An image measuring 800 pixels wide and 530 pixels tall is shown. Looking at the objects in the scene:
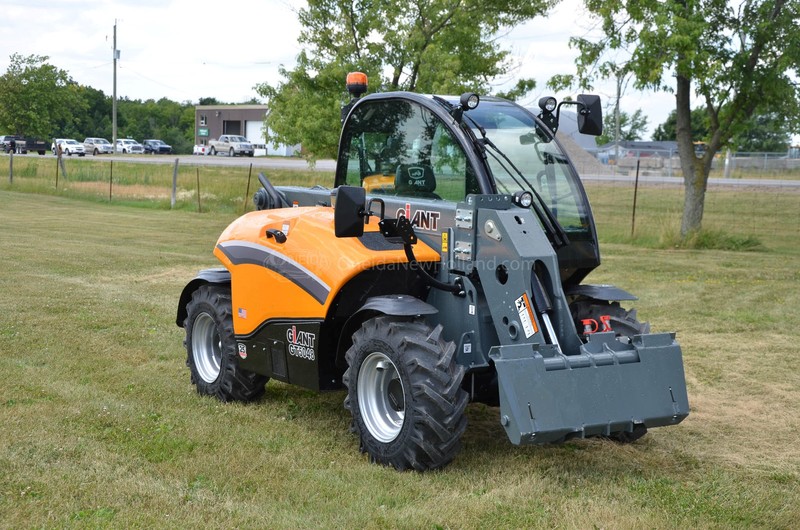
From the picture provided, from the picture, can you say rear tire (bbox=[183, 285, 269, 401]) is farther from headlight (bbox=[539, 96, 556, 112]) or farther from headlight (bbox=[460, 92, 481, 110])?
headlight (bbox=[539, 96, 556, 112])

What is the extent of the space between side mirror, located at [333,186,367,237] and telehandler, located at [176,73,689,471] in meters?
0.01

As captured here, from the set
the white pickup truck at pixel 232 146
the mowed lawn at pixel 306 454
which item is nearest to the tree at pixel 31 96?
the white pickup truck at pixel 232 146

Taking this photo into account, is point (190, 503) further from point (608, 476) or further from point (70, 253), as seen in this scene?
point (70, 253)

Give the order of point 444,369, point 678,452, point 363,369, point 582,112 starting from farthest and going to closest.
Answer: point 582,112, point 678,452, point 363,369, point 444,369

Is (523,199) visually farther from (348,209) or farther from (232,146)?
(232,146)

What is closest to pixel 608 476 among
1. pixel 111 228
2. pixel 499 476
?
pixel 499 476

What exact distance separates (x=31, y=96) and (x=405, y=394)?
60122mm

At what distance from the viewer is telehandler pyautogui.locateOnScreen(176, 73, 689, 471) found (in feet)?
Result: 18.0

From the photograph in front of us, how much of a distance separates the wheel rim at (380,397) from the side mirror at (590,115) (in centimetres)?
231

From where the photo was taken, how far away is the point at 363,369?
600 centimetres

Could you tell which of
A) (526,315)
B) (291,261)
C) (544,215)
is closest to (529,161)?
(544,215)

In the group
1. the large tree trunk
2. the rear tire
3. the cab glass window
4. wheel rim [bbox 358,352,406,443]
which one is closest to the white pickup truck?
the large tree trunk

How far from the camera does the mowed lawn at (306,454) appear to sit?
16.7ft

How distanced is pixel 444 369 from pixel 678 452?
6.46ft
